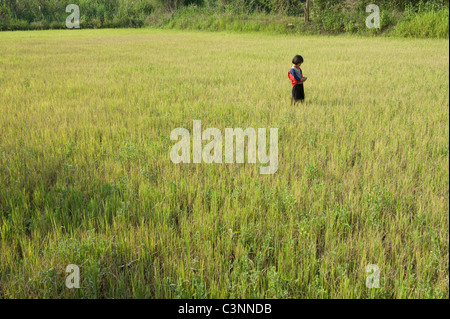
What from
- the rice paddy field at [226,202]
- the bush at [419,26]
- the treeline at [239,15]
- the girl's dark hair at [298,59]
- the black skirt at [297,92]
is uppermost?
the treeline at [239,15]

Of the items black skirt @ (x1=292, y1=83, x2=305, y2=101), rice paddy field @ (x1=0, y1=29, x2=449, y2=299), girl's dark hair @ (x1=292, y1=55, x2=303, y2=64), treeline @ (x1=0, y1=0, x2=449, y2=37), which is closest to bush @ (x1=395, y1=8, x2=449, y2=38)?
treeline @ (x1=0, y1=0, x2=449, y2=37)

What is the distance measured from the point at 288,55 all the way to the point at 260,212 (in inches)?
483

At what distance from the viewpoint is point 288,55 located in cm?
1365

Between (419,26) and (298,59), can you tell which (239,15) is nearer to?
(419,26)

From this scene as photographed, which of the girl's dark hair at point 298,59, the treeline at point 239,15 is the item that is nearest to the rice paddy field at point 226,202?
the girl's dark hair at point 298,59

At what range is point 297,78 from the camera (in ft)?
18.9

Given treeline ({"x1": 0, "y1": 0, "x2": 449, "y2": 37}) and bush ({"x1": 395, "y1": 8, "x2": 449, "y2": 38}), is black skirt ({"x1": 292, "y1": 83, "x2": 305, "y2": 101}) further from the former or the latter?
bush ({"x1": 395, "y1": 8, "x2": 449, "y2": 38})

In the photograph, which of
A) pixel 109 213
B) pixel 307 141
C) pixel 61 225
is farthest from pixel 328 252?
pixel 307 141

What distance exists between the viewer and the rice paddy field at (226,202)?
185 cm

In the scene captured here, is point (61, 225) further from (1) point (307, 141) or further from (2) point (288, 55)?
(2) point (288, 55)

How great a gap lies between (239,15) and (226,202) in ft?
101

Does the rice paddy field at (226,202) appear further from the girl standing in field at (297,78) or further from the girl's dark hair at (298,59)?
the girl's dark hair at (298,59)

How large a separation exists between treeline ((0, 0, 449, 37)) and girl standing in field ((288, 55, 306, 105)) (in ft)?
7.23

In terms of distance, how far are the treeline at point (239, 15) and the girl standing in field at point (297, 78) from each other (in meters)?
2.20
